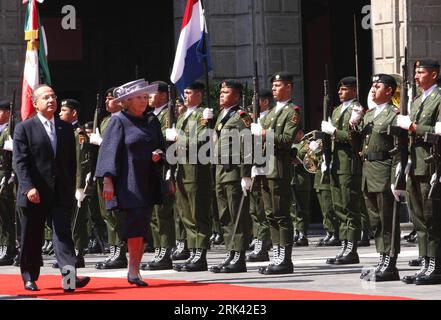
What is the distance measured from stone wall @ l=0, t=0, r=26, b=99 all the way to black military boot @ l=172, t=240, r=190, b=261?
22.3 feet

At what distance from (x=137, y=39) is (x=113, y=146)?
11.7 m

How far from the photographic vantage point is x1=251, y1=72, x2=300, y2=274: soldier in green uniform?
15945 millimetres

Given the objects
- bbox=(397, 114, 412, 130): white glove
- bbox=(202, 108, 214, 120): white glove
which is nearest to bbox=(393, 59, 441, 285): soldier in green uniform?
bbox=(397, 114, 412, 130): white glove

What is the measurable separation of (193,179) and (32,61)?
498 centimetres

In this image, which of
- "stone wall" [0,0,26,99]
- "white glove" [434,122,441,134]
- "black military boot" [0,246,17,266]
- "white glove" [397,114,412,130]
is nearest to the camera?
"white glove" [434,122,441,134]

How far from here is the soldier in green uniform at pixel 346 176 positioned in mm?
17328

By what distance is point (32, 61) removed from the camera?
21.0 metres

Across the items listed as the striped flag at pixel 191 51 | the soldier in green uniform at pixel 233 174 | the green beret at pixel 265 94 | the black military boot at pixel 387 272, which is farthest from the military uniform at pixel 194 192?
the green beret at pixel 265 94

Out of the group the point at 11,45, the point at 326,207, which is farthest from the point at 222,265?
the point at 11,45

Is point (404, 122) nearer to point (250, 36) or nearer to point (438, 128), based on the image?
point (438, 128)

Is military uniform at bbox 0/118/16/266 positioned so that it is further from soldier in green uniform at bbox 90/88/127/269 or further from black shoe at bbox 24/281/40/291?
black shoe at bbox 24/281/40/291
